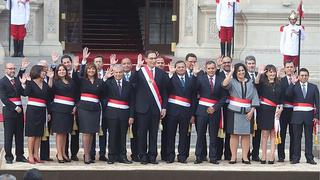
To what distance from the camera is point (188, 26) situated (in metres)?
24.7

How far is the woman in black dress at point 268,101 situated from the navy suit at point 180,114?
1023 mm

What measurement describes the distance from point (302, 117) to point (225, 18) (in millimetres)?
9642

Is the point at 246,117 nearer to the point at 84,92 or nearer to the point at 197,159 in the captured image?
the point at 197,159

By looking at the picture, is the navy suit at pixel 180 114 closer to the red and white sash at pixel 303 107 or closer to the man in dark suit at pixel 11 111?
the red and white sash at pixel 303 107

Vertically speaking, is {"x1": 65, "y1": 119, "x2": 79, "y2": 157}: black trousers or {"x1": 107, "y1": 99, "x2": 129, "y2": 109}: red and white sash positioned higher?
{"x1": 107, "y1": 99, "x2": 129, "y2": 109}: red and white sash

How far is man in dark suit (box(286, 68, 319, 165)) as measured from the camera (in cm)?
1288

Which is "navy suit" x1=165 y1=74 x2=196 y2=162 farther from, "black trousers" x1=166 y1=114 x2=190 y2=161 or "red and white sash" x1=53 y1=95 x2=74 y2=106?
"red and white sash" x1=53 y1=95 x2=74 y2=106

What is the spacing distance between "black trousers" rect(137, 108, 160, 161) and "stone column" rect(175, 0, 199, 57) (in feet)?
39.2

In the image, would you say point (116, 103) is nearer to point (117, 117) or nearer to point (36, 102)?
point (117, 117)

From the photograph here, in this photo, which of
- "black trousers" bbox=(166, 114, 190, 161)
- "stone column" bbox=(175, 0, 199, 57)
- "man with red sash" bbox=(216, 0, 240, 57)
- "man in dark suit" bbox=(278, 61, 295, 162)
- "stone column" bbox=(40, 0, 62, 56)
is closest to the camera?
"black trousers" bbox=(166, 114, 190, 161)

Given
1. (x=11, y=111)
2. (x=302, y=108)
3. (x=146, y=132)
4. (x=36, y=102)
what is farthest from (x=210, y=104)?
(x=11, y=111)

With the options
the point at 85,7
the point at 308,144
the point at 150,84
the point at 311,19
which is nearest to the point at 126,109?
the point at 150,84

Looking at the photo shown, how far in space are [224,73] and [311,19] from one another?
37.5 ft

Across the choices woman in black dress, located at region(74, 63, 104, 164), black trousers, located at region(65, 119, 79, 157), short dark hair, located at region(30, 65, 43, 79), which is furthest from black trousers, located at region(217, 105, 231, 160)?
short dark hair, located at region(30, 65, 43, 79)
